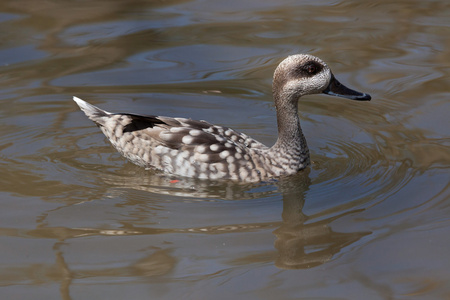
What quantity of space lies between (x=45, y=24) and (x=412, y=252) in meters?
7.77

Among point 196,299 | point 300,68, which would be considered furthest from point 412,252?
point 300,68

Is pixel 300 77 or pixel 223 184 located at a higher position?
pixel 300 77

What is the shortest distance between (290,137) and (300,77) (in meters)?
0.66

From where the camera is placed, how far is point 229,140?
789cm

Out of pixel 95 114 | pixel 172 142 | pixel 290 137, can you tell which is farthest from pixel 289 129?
pixel 95 114

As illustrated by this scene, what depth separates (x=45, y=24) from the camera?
11938 millimetres

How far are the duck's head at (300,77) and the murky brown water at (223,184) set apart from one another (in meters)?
0.85

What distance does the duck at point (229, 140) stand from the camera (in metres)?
7.62

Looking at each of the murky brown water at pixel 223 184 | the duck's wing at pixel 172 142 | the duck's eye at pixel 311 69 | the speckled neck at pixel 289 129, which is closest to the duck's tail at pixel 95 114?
the duck's wing at pixel 172 142

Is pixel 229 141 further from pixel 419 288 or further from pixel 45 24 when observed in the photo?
pixel 45 24

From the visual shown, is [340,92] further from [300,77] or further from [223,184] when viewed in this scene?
[223,184]

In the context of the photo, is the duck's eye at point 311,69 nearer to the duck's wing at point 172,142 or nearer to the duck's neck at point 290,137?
the duck's neck at point 290,137

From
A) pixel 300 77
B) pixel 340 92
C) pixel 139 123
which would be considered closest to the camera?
pixel 300 77

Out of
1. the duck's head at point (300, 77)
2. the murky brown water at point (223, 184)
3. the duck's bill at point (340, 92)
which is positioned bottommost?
the murky brown water at point (223, 184)
